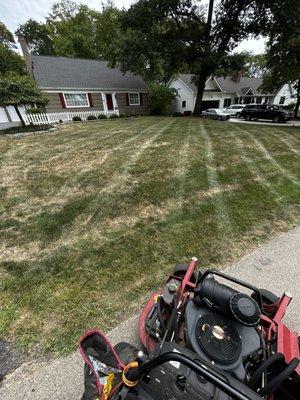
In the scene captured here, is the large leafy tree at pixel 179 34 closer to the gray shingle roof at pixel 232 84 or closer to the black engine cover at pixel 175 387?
the gray shingle roof at pixel 232 84

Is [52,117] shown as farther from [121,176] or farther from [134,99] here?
[121,176]

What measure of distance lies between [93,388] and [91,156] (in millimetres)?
7822

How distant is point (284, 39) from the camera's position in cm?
1758

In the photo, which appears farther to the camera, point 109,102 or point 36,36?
point 36,36

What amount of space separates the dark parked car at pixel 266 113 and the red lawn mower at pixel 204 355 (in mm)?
22474

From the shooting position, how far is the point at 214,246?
4.29 m

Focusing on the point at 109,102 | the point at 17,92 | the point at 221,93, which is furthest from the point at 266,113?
the point at 17,92

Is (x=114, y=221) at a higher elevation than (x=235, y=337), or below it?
below

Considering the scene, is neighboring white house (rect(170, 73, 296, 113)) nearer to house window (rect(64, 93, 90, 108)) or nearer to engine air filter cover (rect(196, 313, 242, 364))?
house window (rect(64, 93, 90, 108))

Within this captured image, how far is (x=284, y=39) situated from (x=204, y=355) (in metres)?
22.8

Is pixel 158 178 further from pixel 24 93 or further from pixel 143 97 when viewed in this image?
pixel 143 97

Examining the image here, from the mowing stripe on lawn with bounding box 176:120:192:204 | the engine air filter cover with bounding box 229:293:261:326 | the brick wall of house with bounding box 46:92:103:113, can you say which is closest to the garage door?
the brick wall of house with bounding box 46:92:103:113

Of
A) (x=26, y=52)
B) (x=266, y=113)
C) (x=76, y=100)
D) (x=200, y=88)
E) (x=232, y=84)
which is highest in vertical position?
(x=26, y=52)

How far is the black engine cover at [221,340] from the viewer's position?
1.72 meters
